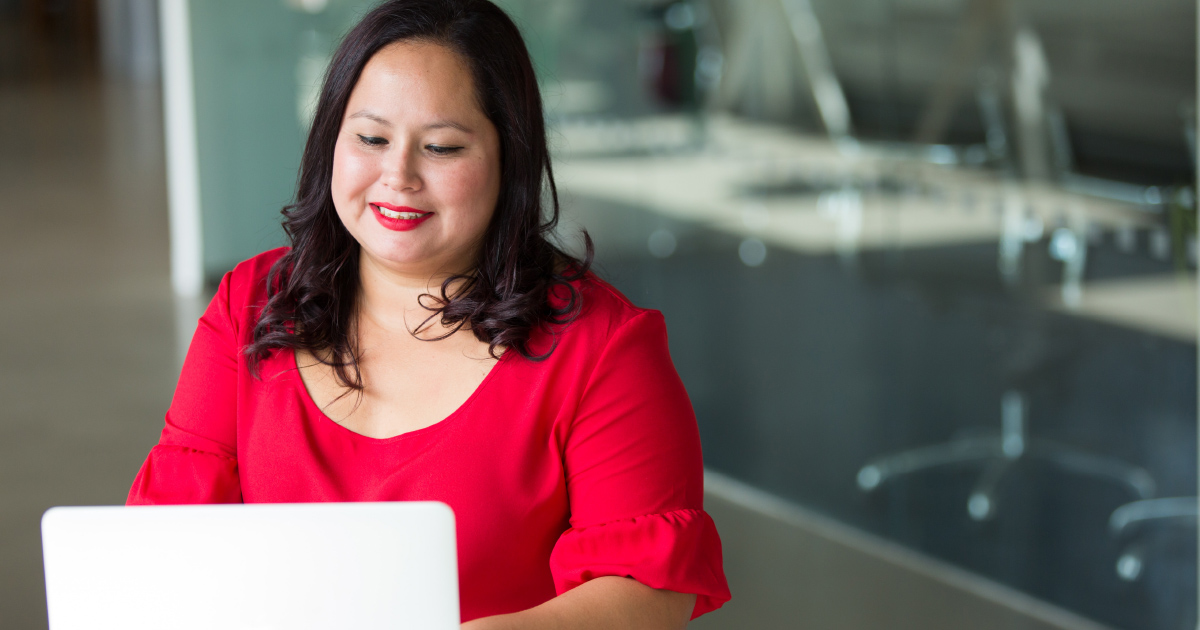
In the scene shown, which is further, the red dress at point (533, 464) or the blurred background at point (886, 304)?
the blurred background at point (886, 304)

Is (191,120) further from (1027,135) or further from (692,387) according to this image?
(1027,135)

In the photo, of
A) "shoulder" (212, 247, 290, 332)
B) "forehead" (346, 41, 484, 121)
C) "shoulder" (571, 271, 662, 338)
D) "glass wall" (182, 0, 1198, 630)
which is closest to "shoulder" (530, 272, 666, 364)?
"shoulder" (571, 271, 662, 338)

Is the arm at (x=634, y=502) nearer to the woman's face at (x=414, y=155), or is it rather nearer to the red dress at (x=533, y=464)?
the red dress at (x=533, y=464)

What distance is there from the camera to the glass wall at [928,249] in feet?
9.45

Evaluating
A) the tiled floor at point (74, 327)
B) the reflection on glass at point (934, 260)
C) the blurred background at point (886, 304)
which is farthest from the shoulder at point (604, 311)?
the tiled floor at point (74, 327)

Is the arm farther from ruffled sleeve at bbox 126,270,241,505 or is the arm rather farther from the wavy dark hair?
ruffled sleeve at bbox 126,270,241,505

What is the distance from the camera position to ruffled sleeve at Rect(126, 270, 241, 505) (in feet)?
4.33

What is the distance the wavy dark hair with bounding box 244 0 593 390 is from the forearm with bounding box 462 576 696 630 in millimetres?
261

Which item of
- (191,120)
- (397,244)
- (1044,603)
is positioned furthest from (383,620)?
(191,120)

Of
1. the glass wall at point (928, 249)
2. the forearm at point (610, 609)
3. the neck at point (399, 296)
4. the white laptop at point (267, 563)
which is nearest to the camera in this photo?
the white laptop at point (267, 563)

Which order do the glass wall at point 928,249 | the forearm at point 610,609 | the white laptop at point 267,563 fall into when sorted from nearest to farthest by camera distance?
1. the white laptop at point 267,563
2. the forearm at point 610,609
3. the glass wall at point 928,249

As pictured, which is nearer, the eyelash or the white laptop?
the white laptop

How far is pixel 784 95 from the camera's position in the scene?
3764 mm

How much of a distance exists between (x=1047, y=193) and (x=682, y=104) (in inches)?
56.5
